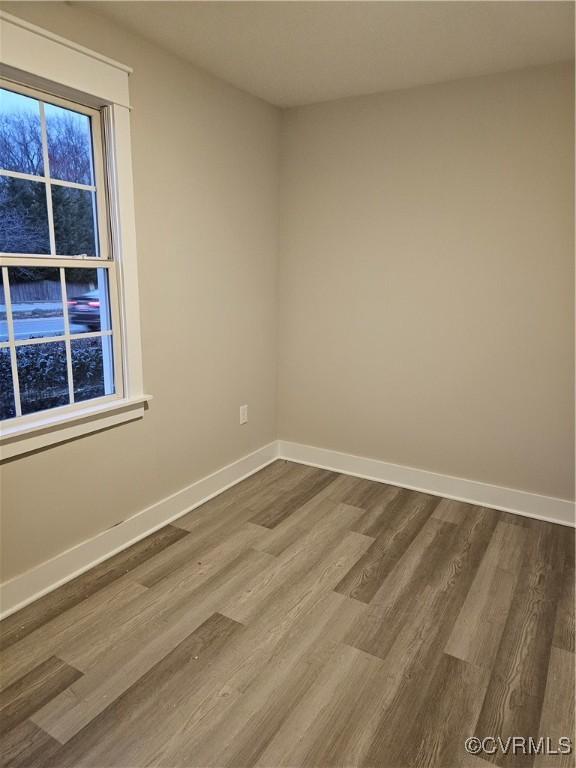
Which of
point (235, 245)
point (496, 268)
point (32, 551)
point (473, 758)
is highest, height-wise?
point (235, 245)

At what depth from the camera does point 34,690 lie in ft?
5.57

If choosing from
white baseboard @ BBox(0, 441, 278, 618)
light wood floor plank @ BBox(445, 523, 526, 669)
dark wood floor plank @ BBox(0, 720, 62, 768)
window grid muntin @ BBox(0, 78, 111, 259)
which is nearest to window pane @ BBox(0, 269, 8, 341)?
window grid muntin @ BBox(0, 78, 111, 259)

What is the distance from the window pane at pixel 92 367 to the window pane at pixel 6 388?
0.29 metres

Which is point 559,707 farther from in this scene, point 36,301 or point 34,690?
point 36,301

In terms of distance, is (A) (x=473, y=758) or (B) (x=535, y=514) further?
(B) (x=535, y=514)

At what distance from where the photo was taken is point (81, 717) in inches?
63.1

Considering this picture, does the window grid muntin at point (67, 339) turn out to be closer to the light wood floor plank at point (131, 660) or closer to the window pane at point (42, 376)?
the window pane at point (42, 376)

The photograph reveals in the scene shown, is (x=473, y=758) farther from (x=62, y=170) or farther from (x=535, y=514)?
(x=62, y=170)

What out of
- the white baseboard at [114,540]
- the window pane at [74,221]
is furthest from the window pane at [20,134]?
the white baseboard at [114,540]

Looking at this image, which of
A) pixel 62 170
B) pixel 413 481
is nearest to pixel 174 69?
pixel 62 170

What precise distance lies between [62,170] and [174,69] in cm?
82

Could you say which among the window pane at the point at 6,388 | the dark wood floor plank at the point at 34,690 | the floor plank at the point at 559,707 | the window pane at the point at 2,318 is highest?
the window pane at the point at 2,318

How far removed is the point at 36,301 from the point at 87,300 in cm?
25

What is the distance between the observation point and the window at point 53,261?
1.97 meters
